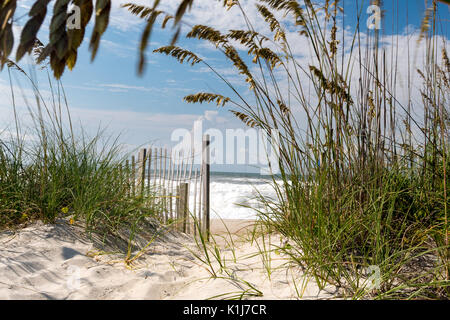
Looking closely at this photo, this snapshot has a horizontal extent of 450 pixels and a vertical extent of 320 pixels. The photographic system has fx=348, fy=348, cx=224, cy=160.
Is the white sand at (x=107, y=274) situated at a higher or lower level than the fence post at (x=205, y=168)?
lower

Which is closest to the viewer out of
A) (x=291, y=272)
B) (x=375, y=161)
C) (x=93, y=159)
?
(x=291, y=272)

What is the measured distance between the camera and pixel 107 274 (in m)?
2.27

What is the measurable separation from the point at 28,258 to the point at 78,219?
0.65 m

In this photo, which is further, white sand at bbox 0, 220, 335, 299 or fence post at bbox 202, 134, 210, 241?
fence post at bbox 202, 134, 210, 241

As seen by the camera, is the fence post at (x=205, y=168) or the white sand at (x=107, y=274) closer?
the white sand at (x=107, y=274)

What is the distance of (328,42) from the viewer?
7.70 ft

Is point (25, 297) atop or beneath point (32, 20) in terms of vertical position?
beneath

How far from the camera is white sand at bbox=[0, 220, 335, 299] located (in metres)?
1.95

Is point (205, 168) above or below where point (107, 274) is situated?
above

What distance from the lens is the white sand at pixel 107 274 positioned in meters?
1.95

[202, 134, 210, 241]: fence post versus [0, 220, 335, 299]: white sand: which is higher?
[202, 134, 210, 241]: fence post

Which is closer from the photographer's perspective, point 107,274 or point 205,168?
point 107,274

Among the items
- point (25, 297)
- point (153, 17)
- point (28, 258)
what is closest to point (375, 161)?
point (153, 17)
